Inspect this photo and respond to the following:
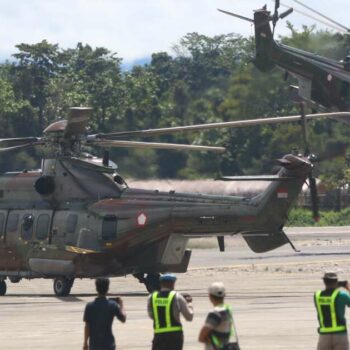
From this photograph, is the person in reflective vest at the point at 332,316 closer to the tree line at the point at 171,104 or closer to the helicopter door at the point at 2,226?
the helicopter door at the point at 2,226

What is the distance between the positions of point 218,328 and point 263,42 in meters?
44.3

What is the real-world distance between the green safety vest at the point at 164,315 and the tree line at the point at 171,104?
43.8m

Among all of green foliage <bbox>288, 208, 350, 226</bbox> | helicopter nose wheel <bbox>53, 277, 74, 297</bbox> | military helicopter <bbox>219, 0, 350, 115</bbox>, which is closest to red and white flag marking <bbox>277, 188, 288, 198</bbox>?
helicopter nose wheel <bbox>53, 277, 74, 297</bbox>

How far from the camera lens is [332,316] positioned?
16.2 m

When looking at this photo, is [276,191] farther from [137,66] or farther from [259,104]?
[137,66]

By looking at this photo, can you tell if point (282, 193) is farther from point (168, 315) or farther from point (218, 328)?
point (218, 328)

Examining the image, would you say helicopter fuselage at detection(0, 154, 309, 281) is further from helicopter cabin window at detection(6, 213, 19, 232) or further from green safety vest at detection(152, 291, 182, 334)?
green safety vest at detection(152, 291, 182, 334)

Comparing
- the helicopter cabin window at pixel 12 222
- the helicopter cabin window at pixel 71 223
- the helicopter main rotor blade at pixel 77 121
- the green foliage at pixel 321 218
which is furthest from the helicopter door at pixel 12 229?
the green foliage at pixel 321 218

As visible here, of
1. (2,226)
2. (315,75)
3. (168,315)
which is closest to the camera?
(168,315)

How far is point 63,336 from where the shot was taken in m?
21.5

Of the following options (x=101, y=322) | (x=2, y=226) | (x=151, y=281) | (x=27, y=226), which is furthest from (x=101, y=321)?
(x=2, y=226)

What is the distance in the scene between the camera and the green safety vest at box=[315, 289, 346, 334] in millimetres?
16109

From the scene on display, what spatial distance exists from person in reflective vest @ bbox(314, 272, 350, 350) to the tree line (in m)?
43.6

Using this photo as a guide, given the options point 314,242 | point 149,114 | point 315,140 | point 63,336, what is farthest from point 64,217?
point 149,114
